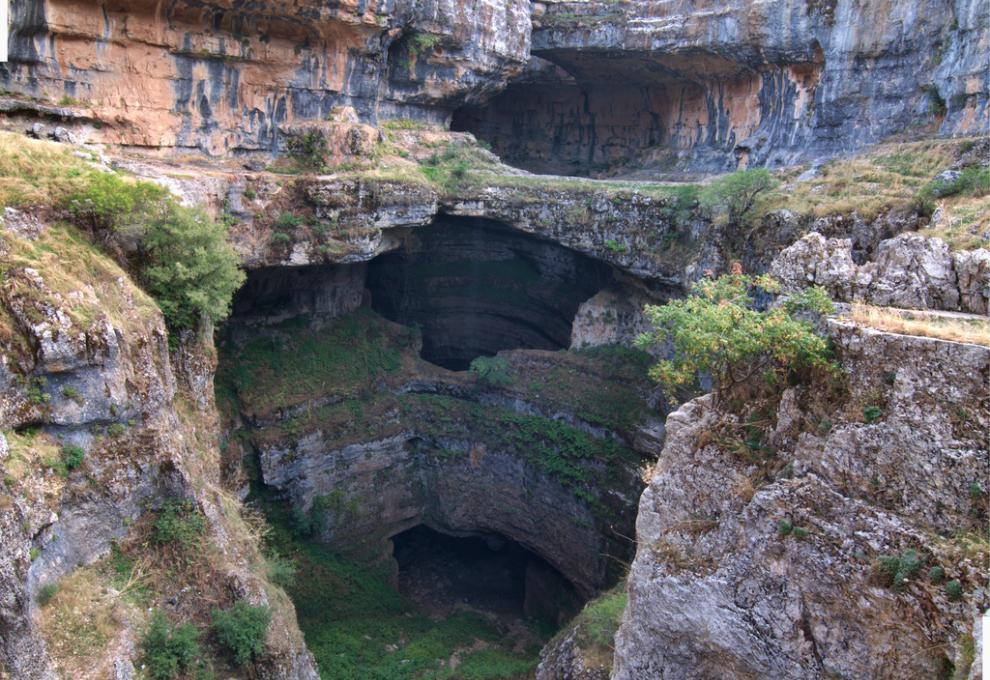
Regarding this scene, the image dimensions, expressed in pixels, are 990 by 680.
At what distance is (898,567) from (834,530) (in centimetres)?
69

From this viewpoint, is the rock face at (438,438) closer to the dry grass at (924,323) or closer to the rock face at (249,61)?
the rock face at (249,61)

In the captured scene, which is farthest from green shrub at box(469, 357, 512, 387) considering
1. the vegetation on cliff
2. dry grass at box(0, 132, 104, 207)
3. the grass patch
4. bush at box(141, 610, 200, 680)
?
dry grass at box(0, 132, 104, 207)

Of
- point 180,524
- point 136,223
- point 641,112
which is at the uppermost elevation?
point 641,112

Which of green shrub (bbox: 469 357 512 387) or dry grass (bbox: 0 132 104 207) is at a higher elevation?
dry grass (bbox: 0 132 104 207)

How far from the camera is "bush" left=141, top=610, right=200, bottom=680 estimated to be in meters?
10.1

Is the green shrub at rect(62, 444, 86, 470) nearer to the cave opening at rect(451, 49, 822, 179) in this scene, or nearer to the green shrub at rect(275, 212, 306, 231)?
the green shrub at rect(275, 212, 306, 231)

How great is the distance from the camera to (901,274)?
8281 millimetres

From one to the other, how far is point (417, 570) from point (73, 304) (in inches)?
576

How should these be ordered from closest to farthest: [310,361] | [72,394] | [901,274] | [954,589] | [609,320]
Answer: [954,589] → [901,274] → [72,394] → [310,361] → [609,320]

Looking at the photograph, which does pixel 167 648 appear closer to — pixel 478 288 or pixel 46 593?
pixel 46 593

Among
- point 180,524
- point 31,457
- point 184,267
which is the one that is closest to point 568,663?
point 180,524

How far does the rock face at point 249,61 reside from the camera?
16328 mm

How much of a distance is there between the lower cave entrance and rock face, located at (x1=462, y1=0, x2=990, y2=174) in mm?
14073

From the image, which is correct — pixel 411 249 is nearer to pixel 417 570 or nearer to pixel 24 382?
pixel 417 570
